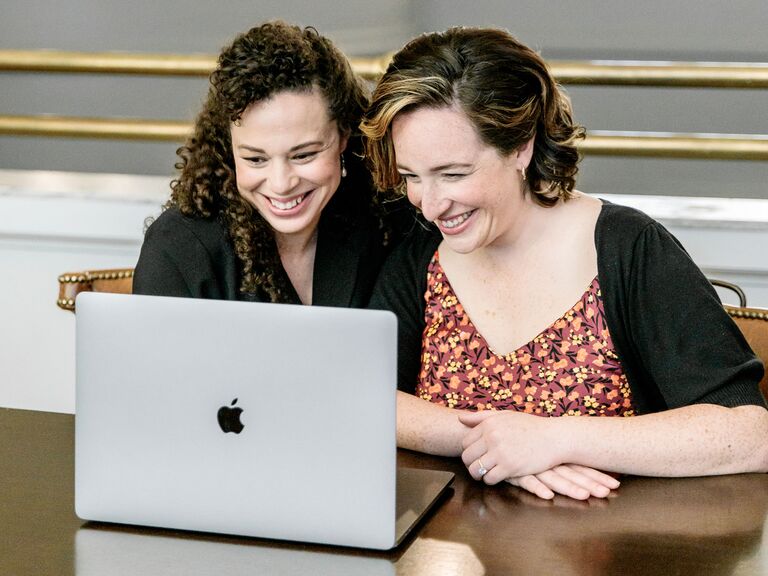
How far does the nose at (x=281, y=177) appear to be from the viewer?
205 cm

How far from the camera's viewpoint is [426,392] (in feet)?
6.88

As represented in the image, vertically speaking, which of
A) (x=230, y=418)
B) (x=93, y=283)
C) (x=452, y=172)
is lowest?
(x=93, y=283)

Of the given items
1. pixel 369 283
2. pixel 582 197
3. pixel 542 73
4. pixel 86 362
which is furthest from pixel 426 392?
pixel 86 362

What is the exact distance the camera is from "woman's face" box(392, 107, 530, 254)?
6.15 ft

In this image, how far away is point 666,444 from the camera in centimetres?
170

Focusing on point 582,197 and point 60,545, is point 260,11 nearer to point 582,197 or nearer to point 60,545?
point 582,197

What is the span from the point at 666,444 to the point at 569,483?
0.59ft

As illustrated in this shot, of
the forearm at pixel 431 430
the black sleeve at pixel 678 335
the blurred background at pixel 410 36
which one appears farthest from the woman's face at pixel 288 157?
the blurred background at pixel 410 36

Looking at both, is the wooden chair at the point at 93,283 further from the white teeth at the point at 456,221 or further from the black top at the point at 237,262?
the white teeth at the point at 456,221

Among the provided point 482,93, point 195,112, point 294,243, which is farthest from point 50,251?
point 482,93

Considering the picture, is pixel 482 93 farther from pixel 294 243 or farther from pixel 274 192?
pixel 294 243

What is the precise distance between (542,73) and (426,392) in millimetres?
618

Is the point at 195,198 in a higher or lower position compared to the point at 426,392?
higher

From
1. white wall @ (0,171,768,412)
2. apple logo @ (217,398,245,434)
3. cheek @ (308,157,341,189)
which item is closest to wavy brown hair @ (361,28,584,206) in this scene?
cheek @ (308,157,341,189)
